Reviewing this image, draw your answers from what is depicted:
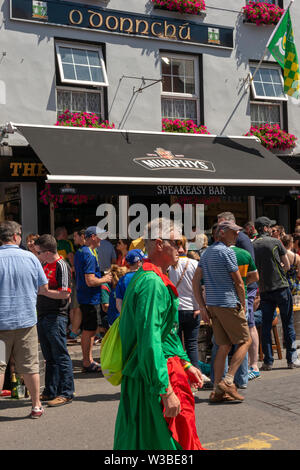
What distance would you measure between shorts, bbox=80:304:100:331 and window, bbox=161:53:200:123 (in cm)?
640

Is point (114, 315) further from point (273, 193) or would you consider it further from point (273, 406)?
point (273, 193)

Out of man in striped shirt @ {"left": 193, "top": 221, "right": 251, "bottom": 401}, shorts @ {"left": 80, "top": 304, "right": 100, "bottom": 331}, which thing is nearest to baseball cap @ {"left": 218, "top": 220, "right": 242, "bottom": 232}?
man in striped shirt @ {"left": 193, "top": 221, "right": 251, "bottom": 401}

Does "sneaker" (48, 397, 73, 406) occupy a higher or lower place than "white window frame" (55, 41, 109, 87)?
lower

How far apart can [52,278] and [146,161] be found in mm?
4996

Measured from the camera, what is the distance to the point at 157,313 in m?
3.24

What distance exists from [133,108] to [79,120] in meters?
1.35

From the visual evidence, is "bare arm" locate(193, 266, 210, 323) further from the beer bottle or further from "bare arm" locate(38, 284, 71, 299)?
the beer bottle

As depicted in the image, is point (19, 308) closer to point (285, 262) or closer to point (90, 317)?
point (90, 317)

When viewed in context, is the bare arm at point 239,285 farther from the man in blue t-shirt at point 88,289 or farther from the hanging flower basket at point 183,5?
the hanging flower basket at point 183,5

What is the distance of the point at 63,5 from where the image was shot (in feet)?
38.9

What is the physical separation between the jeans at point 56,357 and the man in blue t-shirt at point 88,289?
4.09ft

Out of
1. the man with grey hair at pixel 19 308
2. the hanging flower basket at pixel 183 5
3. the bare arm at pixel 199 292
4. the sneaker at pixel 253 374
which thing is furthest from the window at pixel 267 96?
the man with grey hair at pixel 19 308

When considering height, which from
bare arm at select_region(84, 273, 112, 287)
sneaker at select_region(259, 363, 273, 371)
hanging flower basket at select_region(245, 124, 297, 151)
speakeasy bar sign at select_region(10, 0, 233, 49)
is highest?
speakeasy bar sign at select_region(10, 0, 233, 49)

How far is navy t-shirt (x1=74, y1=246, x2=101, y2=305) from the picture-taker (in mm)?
7949
